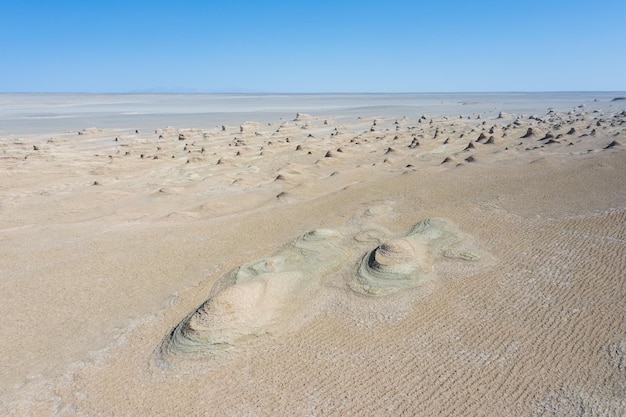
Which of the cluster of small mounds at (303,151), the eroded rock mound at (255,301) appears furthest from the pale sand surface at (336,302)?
the cluster of small mounds at (303,151)

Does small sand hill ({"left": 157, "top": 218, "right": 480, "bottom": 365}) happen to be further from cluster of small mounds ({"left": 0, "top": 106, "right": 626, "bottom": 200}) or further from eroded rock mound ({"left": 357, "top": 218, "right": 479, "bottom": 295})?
cluster of small mounds ({"left": 0, "top": 106, "right": 626, "bottom": 200})

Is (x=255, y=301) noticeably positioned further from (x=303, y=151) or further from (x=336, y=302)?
(x=303, y=151)

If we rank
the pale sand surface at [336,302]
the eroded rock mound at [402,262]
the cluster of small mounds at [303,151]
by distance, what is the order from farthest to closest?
the cluster of small mounds at [303,151], the eroded rock mound at [402,262], the pale sand surface at [336,302]

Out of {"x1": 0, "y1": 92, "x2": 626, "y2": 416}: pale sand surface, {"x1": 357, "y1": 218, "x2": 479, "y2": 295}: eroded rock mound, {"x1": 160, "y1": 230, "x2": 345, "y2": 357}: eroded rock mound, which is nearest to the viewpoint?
{"x1": 0, "y1": 92, "x2": 626, "y2": 416}: pale sand surface

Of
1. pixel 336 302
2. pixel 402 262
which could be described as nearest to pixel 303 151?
pixel 402 262

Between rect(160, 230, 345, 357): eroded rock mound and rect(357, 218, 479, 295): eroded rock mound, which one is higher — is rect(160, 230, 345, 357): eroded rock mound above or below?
below

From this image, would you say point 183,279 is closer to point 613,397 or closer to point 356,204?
point 356,204

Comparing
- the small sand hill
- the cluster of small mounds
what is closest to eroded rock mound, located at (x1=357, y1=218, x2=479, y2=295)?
the small sand hill

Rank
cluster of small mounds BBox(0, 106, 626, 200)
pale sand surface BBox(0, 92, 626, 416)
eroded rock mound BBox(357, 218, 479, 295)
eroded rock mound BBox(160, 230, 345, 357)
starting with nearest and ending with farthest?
pale sand surface BBox(0, 92, 626, 416)
eroded rock mound BBox(160, 230, 345, 357)
eroded rock mound BBox(357, 218, 479, 295)
cluster of small mounds BBox(0, 106, 626, 200)

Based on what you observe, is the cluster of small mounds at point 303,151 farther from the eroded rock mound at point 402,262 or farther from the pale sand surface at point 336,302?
the eroded rock mound at point 402,262
